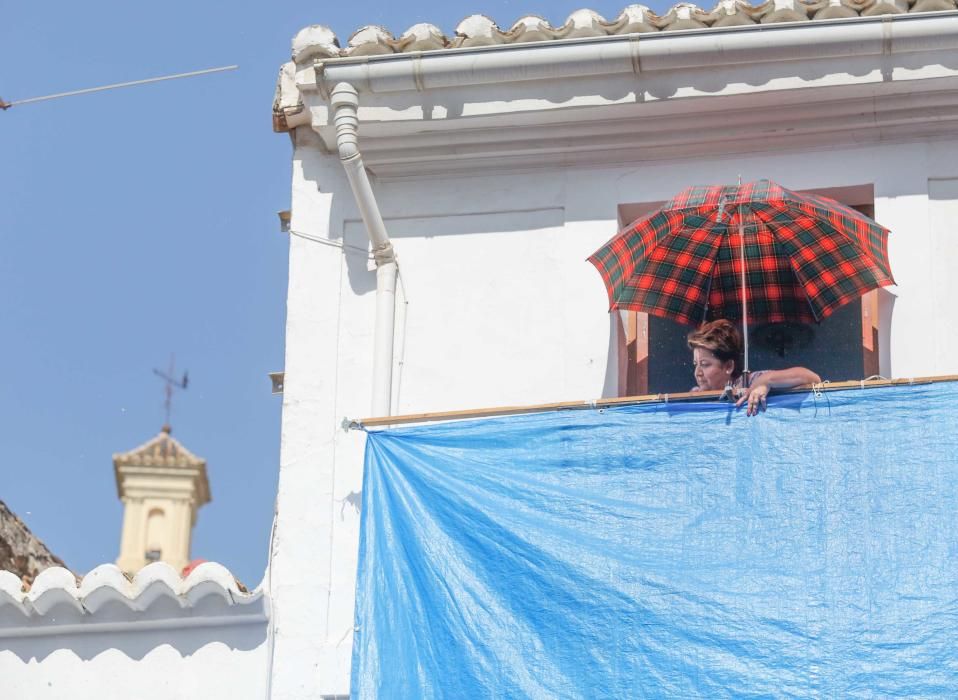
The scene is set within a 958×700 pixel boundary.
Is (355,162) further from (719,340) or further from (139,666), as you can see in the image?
(139,666)

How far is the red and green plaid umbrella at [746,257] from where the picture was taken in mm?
8133

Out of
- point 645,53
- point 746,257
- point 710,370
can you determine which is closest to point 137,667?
point 710,370

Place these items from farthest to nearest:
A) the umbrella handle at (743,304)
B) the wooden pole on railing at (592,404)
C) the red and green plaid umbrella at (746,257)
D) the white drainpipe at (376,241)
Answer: the white drainpipe at (376,241)
the red and green plaid umbrella at (746,257)
the umbrella handle at (743,304)
the wooden pole on railing at (592,404)

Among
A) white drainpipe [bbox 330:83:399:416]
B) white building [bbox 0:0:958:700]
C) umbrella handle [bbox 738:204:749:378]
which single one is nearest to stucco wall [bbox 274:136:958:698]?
white building [bbox 0:0:958:700]

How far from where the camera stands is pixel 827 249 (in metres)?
8.36

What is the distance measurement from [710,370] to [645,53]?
1.63 m

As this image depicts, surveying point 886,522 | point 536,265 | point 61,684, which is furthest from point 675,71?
point 61,684

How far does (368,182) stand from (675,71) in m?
1.45

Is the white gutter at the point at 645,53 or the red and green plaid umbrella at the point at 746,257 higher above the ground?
the white gutter at the point at 645,53

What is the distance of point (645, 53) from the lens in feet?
28.5

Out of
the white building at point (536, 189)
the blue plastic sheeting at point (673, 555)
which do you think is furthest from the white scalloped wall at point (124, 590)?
the blue plastic sheeting at point (673, 555)

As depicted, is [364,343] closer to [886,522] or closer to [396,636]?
[396,636]

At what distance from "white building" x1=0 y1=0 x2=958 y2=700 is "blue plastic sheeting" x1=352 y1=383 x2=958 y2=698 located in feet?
2.66

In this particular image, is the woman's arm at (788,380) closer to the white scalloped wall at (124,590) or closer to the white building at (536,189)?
the white building at (536,189)
